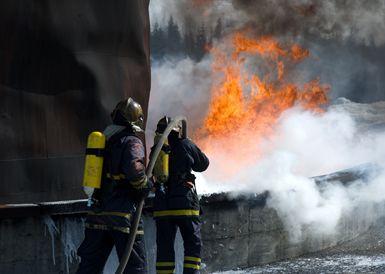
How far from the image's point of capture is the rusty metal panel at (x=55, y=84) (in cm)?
724

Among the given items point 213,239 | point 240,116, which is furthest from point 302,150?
→ point 213,239

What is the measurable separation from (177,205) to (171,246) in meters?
0.39

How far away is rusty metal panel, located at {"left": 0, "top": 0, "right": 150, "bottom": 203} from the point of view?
7.24m

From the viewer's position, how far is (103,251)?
5.43 m

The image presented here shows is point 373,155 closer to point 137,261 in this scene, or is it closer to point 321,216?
point 321,216

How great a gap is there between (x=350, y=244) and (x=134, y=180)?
4.46m

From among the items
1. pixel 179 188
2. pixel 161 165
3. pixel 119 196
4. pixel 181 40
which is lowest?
pixel 119 196

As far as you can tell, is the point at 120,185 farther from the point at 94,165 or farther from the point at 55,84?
the point at 55,84

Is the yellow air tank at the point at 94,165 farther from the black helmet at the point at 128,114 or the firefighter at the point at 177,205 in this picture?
the firefighter at the point at 177,205

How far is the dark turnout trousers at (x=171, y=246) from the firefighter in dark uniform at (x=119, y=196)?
2.73 feet

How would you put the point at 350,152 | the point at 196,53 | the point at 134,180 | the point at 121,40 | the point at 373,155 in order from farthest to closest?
the point at 196,53 → the point at 350,152 → the point at 373,155 → the point at 121,40 → the point at 134,180

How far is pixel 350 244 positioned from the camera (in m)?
8.83

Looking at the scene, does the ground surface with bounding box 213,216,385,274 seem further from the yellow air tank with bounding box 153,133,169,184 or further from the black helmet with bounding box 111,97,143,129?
the black helmet with bounding box 111,97,143,129

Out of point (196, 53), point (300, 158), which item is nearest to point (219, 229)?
point (300, 158)
